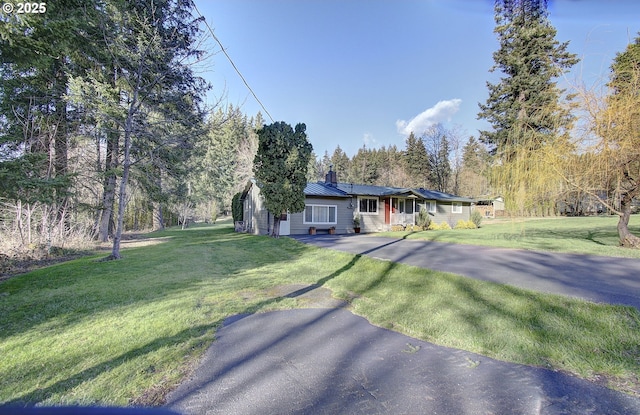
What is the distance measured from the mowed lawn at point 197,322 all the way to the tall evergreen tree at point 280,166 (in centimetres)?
779

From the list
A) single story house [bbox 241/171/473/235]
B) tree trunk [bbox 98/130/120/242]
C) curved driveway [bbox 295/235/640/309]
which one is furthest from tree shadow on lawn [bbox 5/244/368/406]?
single story house [bbox 241/171/473/235]

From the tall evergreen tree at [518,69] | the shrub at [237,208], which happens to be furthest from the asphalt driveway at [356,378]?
the tall evergreen tree at [518,69]

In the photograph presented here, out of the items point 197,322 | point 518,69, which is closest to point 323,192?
point 197,322

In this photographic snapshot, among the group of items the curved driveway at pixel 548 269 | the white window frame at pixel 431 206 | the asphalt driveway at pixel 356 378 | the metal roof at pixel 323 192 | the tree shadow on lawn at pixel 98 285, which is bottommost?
the asphalt driveway at pixel 356 378

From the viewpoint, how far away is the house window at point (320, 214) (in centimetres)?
1922

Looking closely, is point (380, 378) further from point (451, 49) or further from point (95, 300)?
point (451, 49)

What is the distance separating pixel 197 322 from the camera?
4.25m

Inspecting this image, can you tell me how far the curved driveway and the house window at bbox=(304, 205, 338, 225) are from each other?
10.2 meters

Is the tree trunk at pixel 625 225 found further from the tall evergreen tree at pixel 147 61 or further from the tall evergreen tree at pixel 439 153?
the tall evergreen tree at pixel 439 153

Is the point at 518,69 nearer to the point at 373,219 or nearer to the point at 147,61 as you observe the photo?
the point at 373,219

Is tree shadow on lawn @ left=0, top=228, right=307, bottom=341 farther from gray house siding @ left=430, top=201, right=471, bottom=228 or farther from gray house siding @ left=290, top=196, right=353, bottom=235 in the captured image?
gray house siding @ left=430, top=201, right=471, bottom=228

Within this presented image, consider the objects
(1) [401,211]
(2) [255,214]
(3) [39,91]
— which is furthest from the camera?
(1) [401,211]

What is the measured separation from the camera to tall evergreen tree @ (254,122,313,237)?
49.4ft

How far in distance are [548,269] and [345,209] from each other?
554 inches
